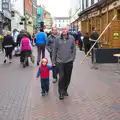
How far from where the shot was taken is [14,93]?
9367 mm

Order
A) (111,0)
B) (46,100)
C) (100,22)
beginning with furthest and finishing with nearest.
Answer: (100,22)
(111,0)
(46,100)

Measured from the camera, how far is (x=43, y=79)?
30.2ft

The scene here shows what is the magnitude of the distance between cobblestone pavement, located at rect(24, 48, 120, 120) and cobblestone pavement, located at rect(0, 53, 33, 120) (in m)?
0.16

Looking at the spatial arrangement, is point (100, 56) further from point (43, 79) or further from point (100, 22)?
point (100, 22)

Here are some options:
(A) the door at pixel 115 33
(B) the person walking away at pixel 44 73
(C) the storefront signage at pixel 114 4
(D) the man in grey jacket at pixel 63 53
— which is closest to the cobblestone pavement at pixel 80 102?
(B) the person walking away at pixel 44 73

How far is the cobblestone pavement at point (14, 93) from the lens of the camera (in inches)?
282

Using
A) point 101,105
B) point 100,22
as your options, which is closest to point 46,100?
point 101,105

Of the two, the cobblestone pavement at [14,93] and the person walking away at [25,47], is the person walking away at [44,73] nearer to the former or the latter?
the cobblestone pavement at [14,93]

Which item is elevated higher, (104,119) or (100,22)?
(100,22)

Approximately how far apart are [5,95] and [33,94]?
0.73 metres

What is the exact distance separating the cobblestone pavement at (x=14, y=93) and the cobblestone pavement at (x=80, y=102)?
0.16 m

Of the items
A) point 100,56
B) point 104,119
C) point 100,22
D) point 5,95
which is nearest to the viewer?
point 104,119

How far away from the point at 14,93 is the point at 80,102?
205cm

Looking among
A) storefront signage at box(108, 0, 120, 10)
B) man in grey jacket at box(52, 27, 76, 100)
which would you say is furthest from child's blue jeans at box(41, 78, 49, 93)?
storefront signage at box(108, 0, 120, 10)
